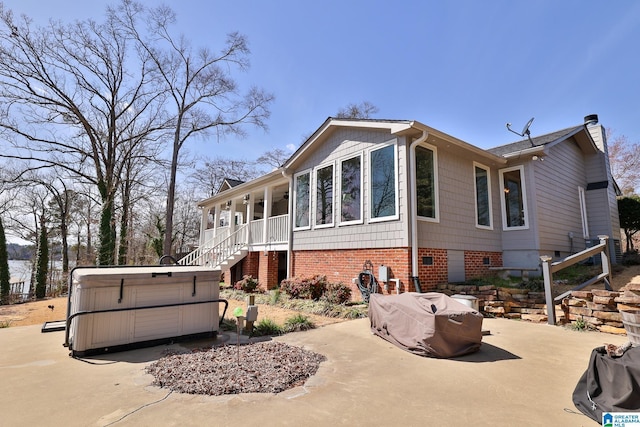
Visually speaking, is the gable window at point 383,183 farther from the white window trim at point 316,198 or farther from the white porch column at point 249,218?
the white porch column at point 249,218

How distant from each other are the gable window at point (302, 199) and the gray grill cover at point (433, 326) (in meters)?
5.94

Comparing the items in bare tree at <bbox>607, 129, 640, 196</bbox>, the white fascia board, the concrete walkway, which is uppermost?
bare tree at <bbox>607, 129, 640, 196</bbox>

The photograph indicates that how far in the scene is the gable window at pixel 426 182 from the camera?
25.7ft

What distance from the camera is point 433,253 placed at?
7828mm

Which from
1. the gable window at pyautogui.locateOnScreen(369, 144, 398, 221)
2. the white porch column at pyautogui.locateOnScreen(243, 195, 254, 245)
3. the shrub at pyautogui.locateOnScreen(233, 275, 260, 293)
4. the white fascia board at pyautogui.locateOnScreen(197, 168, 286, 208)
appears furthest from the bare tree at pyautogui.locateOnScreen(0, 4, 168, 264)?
the gable window at pyautogui.locateOnScreen(369, 144, 398, 221)

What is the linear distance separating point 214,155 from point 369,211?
888 inches

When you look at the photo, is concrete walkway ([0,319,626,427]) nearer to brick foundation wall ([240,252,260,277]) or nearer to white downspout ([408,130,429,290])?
→ white downspout ([408,130,429,290])

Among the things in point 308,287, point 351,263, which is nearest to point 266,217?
point 308,287

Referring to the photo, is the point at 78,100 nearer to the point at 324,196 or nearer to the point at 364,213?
the point at 324,196

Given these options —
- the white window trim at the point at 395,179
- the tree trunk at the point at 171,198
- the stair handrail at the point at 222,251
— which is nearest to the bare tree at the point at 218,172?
the tree trunk at the point at 171,198

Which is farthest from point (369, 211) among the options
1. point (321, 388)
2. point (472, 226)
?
point (321, 388)

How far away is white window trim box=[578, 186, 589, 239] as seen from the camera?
1178 centimetres

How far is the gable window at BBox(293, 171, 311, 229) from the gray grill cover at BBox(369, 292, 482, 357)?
5.94 m

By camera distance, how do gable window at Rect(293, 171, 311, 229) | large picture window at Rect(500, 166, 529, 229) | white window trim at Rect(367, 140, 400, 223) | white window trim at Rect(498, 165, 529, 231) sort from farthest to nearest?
gable window at Rect(293, 171, 311, 229)
large picture window at Rect(500, 166, 529, 229)
white window trim at Rect(498, 165, 529, 231)
white window trim at Rect(367, 140, 400, 223)
